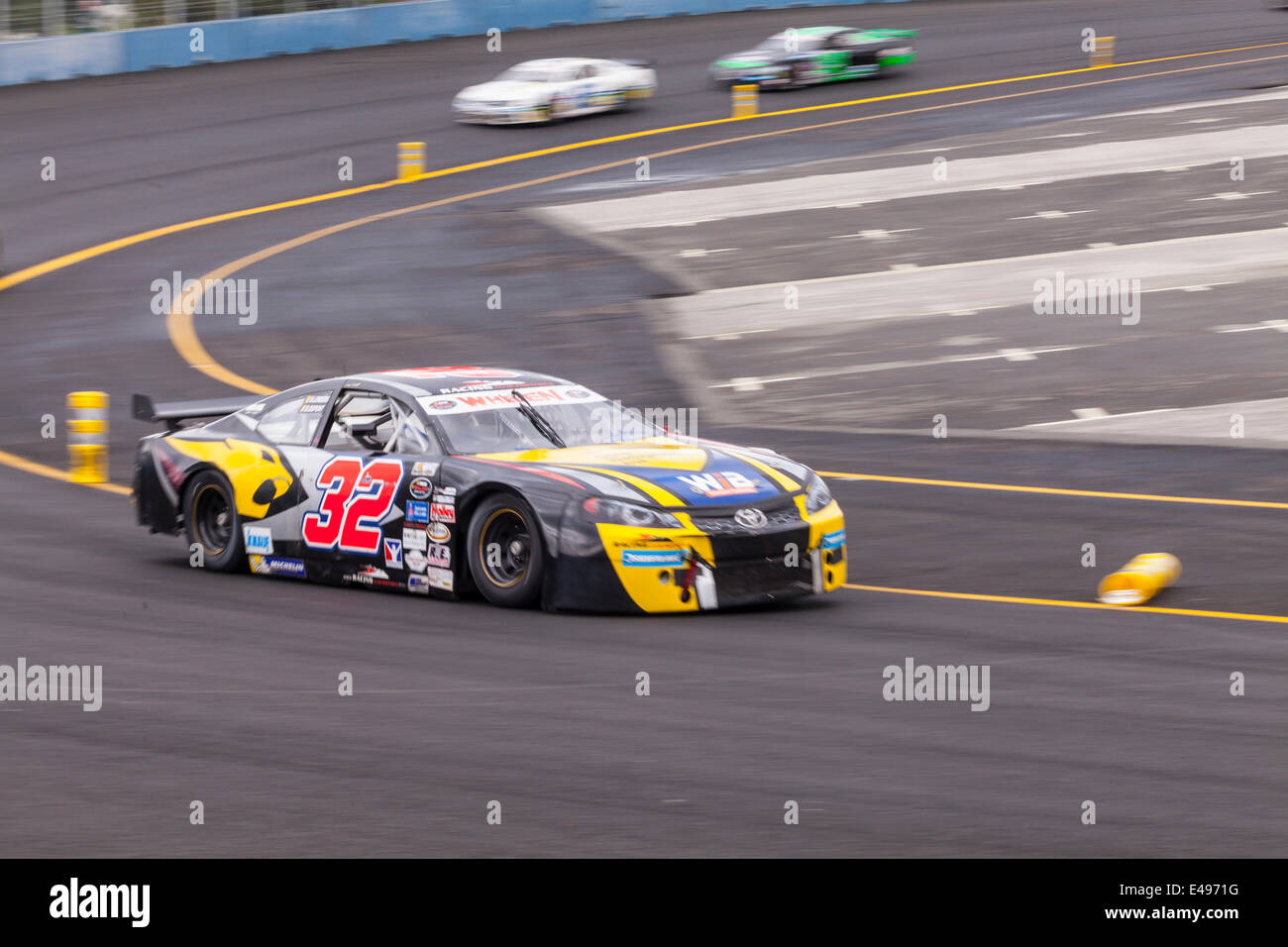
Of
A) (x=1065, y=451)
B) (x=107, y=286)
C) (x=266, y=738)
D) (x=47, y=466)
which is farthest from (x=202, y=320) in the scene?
(x=266, y=738)

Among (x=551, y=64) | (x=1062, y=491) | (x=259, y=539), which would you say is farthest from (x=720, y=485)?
(x=551, y=64)

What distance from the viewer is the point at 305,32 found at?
144ft

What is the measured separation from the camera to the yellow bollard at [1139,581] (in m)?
11.1

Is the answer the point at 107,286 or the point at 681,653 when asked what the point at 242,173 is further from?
the point at 681,653

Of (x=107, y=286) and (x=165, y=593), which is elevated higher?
(x=107, y=286)

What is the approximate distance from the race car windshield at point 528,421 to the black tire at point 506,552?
553 millimetres

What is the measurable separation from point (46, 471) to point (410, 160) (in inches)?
718

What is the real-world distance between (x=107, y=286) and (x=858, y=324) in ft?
35.7

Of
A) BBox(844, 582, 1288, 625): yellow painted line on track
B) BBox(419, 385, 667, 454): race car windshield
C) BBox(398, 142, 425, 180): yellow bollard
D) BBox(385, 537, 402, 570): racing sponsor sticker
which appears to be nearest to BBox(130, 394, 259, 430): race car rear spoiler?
BBox(419, 385, 667, 454): race car windshield

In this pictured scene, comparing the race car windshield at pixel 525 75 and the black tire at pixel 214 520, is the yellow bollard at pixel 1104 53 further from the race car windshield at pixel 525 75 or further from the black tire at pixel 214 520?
the black tire at pixel 214 520

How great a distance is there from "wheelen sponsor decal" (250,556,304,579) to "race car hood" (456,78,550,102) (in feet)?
87.1

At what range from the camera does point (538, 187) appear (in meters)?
31.8

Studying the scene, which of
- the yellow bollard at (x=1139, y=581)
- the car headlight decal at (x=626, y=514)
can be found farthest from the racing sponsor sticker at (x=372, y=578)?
the yellow bollard at (x=1139, y=581)

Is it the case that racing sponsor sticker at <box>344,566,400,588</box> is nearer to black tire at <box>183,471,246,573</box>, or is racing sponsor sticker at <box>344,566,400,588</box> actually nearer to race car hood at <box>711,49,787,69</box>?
black tire at <box>183,471,246,573</box>
